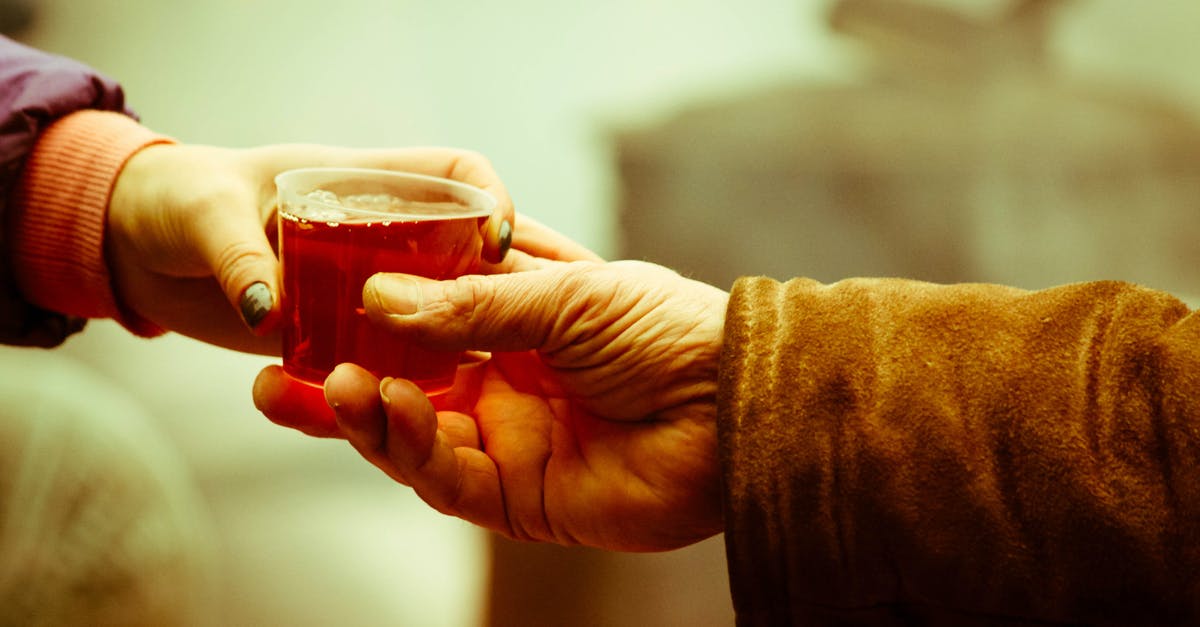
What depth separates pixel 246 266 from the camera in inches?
29.9

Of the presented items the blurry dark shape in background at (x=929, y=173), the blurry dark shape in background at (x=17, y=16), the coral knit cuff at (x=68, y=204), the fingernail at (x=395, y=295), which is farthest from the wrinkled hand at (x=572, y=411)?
the blurry dark shape in background at (x=17, y=16)

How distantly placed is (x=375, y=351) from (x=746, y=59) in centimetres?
76

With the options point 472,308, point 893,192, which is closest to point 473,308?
point 472,308

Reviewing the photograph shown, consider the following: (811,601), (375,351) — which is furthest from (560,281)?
(811,601)

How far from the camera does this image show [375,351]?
689mm

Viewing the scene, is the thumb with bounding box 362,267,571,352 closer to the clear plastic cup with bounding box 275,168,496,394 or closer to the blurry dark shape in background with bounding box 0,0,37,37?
the clear plastic cup with bounding box 275,168,496,394

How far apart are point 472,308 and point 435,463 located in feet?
0.50

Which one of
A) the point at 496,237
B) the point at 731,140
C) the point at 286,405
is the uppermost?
the point at 731,140

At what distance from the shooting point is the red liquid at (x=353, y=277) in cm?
64

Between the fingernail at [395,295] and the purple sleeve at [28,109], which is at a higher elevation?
the fingernail at [395,295]

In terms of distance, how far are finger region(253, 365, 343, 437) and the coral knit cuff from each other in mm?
334

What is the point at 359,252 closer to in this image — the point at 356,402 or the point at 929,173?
the point at 356,402

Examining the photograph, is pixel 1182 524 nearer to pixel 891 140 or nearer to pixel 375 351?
pixel 375 351

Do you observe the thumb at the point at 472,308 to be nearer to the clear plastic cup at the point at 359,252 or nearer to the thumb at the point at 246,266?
the clear plastic cup at the point at 359,252
